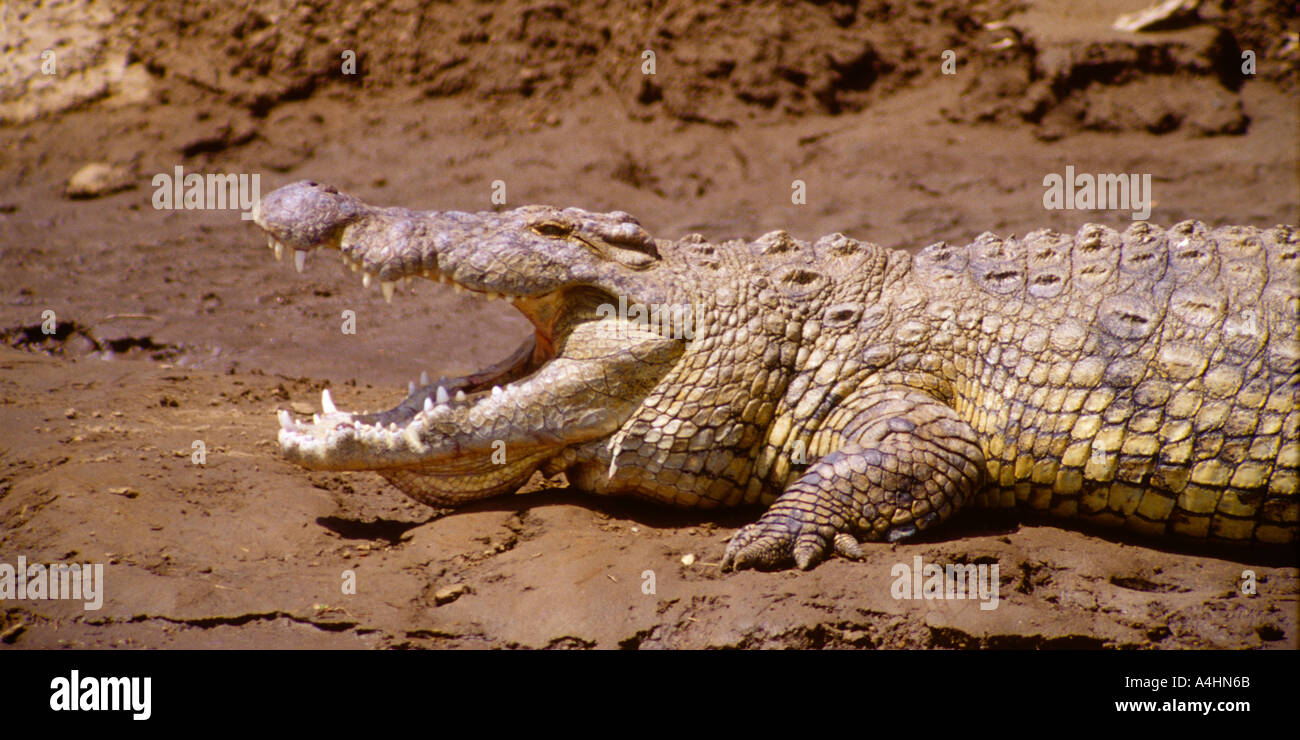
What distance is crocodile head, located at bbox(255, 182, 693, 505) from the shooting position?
167 inches

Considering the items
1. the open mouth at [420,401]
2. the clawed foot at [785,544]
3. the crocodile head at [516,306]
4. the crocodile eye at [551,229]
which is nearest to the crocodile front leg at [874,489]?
the clawed foot at [785,544]

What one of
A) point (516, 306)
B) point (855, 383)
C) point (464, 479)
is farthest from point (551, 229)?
point (855, 383)

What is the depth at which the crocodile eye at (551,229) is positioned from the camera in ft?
14.6

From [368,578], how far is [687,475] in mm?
1278

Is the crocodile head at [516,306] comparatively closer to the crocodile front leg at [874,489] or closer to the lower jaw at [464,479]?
the lower jaw at [464,479]

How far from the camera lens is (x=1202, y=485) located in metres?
4.07

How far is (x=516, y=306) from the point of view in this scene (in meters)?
4.33

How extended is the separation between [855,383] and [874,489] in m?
0.56

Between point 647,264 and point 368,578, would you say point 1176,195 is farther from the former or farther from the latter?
point 368,578

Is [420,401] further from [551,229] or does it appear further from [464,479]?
[551,229]

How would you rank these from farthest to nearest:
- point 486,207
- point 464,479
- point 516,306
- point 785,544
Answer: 1. point 486,207
2. point 464,479
3. point 516,306
4. point 785,544

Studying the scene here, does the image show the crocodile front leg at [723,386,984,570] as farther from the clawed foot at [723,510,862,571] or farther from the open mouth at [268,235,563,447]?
the open mouth at [268,235,563,447]

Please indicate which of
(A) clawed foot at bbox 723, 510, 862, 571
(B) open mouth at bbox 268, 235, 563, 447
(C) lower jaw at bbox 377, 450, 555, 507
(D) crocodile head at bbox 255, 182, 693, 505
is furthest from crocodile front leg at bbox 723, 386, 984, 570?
(B) open mouth at bbox 268, 235, 563, 447
